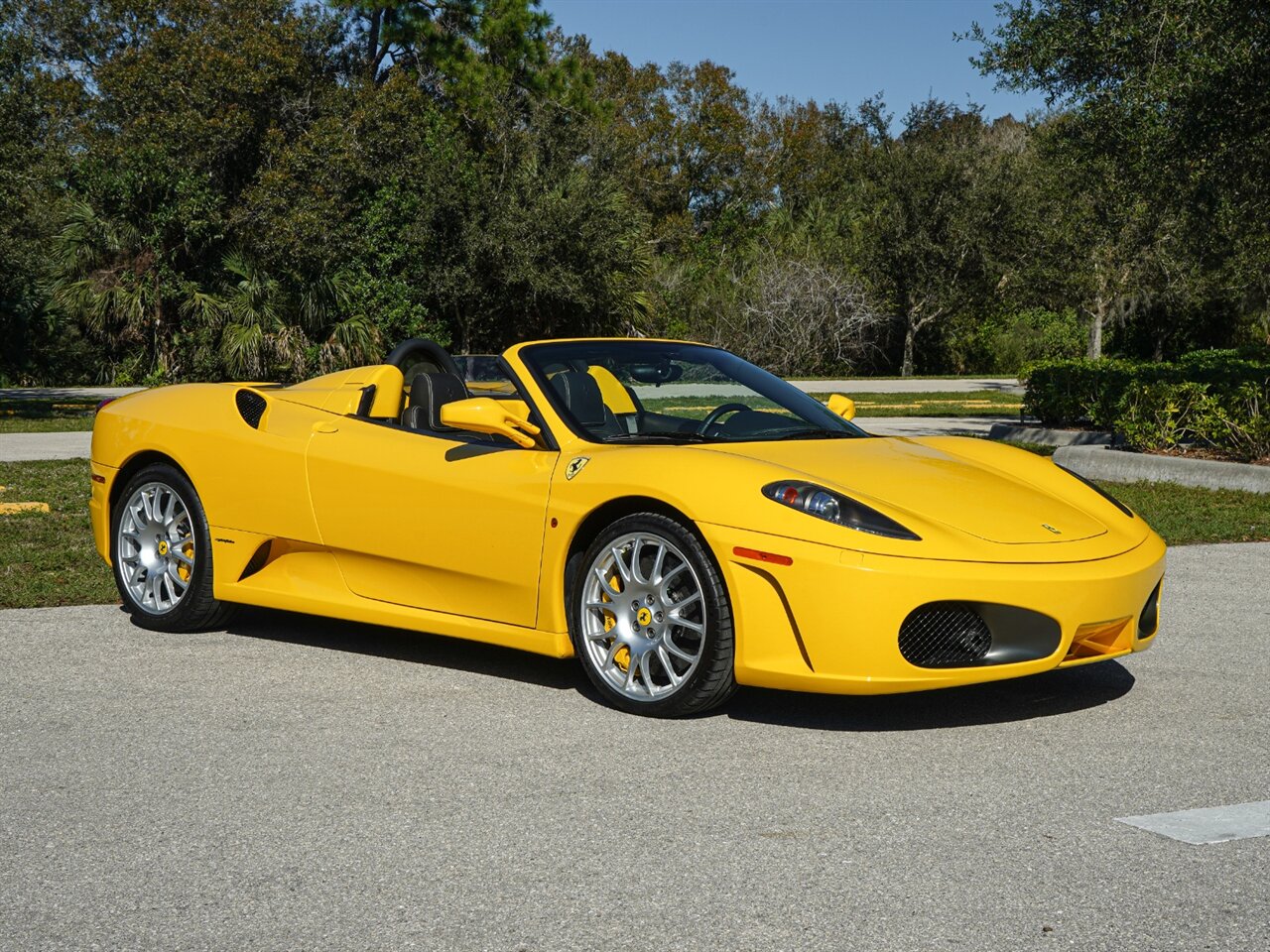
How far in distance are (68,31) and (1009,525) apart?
4824 cm

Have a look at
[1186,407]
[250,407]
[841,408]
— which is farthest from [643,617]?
[1186,407]

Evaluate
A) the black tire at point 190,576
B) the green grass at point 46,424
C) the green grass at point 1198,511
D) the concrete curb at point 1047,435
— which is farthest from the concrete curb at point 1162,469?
the green grass at point 46,424

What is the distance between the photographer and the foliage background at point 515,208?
53.4 ft

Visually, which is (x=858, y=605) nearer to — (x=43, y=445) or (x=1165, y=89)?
(x=1165, y=89)

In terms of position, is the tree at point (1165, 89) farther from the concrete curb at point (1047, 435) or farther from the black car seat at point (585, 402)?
the black car seat at point (585, 402)

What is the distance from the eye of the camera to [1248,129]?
562 inches

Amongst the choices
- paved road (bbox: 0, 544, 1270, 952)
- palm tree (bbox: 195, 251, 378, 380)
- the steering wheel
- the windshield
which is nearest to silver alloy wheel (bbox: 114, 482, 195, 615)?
paved road (bbox: 0, 544, 1270, 952)

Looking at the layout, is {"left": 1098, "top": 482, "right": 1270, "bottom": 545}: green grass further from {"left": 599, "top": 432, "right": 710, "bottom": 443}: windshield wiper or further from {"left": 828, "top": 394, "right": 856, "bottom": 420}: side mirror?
Answer: {"left": 599, "top": 432, "right": 710, "bottom": 443}: windshield wiper

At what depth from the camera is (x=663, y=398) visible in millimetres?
5785

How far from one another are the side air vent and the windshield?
1.31 metres

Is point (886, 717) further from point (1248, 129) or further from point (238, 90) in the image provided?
point (238, 90)

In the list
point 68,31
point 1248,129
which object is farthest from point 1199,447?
point 68,31

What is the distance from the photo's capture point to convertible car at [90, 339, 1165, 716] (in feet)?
15.1

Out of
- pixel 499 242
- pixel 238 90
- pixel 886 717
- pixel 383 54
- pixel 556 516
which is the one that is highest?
pixel 383 54
